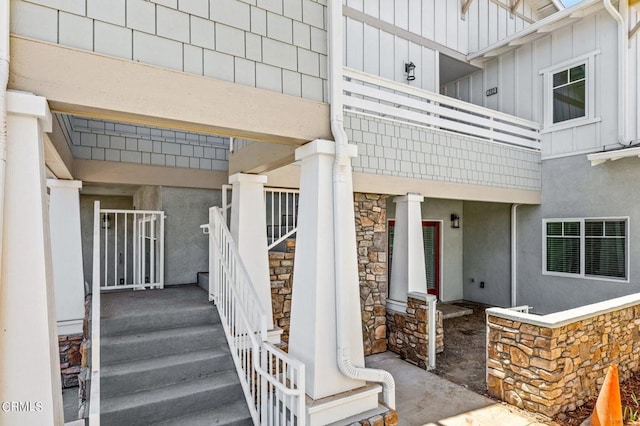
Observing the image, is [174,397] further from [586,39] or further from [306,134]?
[586,39]

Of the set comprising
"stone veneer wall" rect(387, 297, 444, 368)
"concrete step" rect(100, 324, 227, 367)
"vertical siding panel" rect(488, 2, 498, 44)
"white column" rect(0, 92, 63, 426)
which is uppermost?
"vertical siding panel" rect(488, 2, 498, 44)

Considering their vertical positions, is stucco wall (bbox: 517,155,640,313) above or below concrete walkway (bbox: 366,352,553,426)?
above

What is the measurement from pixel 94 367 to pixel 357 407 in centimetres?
236

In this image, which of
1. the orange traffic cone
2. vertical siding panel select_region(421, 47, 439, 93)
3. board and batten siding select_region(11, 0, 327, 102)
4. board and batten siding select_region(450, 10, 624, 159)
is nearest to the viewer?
board and batten siding select_region(11, 0, 327, 102)

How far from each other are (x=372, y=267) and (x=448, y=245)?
4.41 metres

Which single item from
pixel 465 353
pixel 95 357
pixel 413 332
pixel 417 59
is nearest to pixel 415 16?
pixel 417 59

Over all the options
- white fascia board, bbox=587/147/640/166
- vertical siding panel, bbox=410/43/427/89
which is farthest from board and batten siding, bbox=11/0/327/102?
white fascia board, bbox=587/147/640/166

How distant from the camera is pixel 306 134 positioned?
3445 mm

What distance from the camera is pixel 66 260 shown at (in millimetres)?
5246

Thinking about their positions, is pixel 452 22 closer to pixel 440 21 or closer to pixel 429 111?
pixel 440 21

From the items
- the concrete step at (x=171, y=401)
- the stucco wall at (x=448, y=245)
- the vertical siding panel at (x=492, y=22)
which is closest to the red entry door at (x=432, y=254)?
the stucco wall at (x=448, y=245)

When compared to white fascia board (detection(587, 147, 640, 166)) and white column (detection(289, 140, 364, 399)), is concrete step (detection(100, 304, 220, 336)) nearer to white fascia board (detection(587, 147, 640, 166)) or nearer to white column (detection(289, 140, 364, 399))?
white column (detection(289, 140, 364, 399))

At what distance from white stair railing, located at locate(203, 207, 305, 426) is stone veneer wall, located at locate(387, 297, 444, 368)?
3.02 meters

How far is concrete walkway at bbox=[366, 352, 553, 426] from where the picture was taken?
4.54 m
